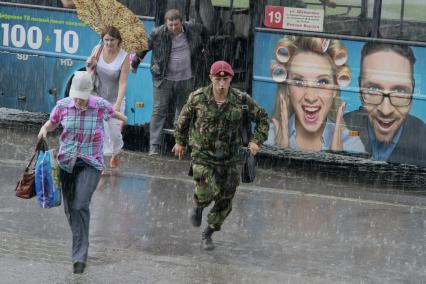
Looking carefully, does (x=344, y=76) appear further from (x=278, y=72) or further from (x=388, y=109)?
(x=278, y=72)

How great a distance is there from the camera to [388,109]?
39.4ft

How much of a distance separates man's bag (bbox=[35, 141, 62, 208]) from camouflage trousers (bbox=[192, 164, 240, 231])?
1308 mm

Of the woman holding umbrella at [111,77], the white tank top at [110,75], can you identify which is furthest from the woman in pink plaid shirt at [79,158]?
the white tank top at [110,75]

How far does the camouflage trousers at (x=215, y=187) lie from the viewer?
28.9 feet

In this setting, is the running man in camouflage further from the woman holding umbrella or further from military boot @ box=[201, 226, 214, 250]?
the woman holding umbrella

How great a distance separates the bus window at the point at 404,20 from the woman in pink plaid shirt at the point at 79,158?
489 cm

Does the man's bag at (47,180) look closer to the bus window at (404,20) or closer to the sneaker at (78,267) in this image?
the sneaker at (78,267)

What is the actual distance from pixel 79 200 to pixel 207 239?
4.56ft

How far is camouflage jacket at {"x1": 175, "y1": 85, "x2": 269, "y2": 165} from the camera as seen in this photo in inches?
343

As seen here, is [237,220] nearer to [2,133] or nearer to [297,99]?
[297,99]

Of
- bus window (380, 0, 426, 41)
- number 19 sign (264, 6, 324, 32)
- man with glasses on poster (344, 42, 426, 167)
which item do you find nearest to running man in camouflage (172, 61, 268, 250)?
man with glasses on poster (344, 42, 426, 167)

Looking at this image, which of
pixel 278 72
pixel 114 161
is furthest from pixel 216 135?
pixel 278 72

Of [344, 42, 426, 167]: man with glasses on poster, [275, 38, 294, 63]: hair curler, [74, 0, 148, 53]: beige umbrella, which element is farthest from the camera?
[74, 0, 148, 53]: beige umbrella

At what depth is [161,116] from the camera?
13.2 meters
